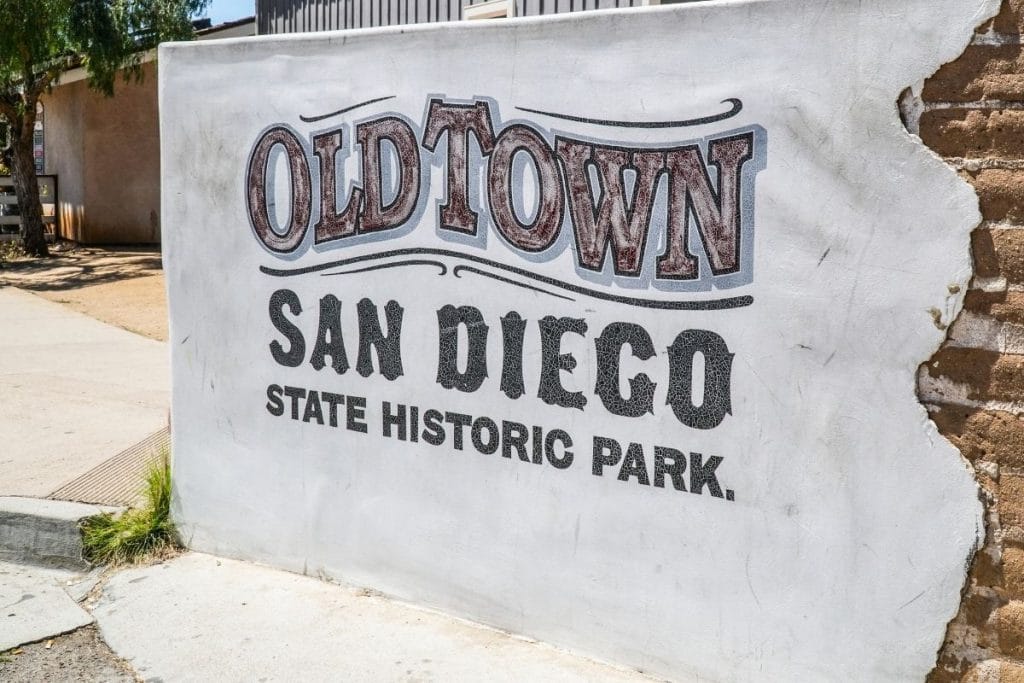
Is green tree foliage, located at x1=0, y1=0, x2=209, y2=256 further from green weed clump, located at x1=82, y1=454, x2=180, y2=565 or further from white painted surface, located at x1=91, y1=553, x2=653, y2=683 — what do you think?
white painted surface, located at x1=91, y1=553, x2=653, y2=683

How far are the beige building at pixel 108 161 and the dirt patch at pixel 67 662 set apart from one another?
17415 mm

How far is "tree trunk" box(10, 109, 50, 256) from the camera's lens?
18.3m

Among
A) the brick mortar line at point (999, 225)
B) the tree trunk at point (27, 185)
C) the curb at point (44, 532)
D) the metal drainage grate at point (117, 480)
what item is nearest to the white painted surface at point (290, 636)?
the curb at point (44, 532)

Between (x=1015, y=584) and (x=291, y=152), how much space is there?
319 cm

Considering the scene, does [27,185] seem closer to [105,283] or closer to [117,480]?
[105,283]

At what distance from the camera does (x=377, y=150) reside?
14.5 feet

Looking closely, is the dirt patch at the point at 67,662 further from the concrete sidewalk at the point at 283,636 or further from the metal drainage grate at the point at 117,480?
the metal drainage grate at the point at 117,480

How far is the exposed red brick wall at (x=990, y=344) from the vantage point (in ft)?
10.2

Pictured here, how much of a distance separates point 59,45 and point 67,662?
15.2 m

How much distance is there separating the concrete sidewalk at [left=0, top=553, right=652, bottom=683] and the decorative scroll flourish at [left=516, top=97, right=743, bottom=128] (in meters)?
1.90

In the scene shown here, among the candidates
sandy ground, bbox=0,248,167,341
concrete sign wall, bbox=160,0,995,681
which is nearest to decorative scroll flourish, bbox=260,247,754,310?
concrete sign wall, bbox=160,0,995,681

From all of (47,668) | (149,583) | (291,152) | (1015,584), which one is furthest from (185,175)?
(1015,584)

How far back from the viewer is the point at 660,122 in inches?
145

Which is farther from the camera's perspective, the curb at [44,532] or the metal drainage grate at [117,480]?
the metal drainage grate at [117,480]
